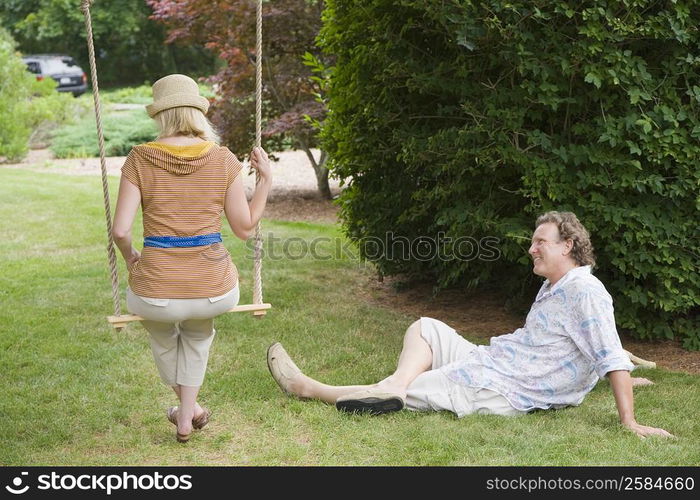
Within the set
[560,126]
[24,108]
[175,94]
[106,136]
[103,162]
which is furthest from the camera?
[106,136]

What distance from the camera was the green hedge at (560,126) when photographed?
498cm

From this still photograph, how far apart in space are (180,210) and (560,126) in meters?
2.90

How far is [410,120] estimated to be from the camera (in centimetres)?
616

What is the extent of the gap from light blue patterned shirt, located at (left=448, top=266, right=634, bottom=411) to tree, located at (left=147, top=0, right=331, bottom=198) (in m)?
6.77

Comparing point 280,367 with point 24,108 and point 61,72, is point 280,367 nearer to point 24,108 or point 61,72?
point 24,108

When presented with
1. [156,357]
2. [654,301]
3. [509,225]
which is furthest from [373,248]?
[156,357]

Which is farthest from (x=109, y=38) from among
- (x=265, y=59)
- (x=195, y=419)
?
(x=195, y=419)

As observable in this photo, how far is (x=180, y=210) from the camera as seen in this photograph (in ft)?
11.8

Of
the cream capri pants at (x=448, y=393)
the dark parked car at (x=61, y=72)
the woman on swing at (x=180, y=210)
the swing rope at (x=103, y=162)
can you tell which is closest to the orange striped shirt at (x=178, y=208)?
the woman on swing at (x=180, y=210)

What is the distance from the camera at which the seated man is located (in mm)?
4062

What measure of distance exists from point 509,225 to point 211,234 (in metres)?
2.38

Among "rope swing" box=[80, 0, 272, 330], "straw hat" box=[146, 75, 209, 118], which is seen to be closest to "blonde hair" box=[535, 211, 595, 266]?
"rope swing" box=[80, 0, 272, 330]

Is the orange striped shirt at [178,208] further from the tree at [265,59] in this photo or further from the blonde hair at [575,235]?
the tree at [265,59]

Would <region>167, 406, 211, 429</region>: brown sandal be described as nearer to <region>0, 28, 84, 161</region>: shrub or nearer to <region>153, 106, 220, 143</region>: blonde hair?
<region>153, 106, 220, 143</region>: blonde hair
